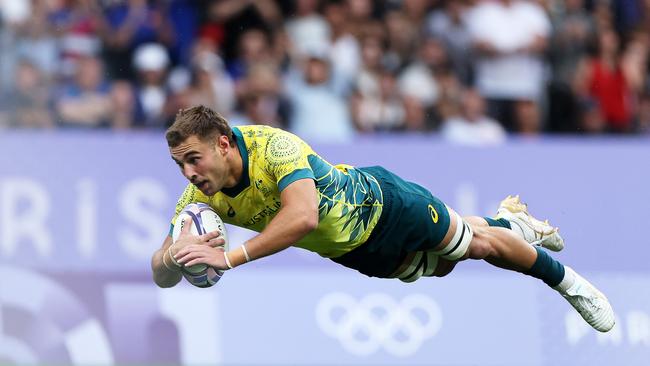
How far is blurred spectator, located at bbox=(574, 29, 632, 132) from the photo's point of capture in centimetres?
1694

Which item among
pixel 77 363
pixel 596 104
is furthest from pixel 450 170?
pixel 77 363

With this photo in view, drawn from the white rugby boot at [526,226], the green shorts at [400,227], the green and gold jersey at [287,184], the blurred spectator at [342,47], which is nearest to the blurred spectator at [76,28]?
the blurred spectator at [342,47]

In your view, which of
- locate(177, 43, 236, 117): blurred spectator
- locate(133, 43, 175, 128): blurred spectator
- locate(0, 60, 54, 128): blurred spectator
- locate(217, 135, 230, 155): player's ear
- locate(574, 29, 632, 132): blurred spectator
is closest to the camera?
locate(217, 135, 230, 155): player's ear

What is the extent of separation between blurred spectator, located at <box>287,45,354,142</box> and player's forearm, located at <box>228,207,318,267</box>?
7196mm

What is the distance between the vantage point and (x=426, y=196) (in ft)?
32.0

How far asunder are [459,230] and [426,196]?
0.35m

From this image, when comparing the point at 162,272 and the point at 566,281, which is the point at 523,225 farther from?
the point at 162,272

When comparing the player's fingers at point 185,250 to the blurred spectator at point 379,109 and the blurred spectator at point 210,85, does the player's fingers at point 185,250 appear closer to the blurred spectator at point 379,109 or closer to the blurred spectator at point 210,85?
the blurred spectator at point 210,85

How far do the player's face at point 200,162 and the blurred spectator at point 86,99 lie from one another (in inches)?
257

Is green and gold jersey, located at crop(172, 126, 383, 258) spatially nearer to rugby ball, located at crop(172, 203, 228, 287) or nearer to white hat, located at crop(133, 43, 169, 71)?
rugby ball, located at crop(172, 203, 228, 287)

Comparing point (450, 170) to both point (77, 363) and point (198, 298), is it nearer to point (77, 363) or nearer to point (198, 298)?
point (198, 298)

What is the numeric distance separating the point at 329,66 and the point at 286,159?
755cm

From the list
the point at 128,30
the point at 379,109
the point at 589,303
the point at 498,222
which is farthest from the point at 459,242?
the point at 128,30

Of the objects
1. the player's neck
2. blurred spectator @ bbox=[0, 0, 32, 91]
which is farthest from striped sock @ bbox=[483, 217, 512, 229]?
blurred spectator @ bbox=[0, 0, 32, 91]
